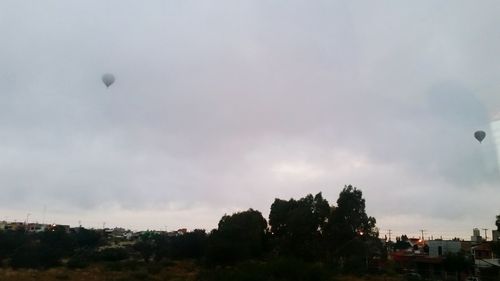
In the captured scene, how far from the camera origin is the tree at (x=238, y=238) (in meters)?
55.8

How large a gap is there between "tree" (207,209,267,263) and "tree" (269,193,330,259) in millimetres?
3320

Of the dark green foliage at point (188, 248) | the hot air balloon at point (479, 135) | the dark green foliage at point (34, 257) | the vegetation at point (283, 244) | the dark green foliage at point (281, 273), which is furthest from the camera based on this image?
the dark green foliage at point (188, 248)

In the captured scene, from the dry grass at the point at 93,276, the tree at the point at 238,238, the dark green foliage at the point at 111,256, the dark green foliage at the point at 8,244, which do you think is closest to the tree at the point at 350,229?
the tree at the point at 238,238

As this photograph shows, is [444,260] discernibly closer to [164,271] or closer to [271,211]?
[271,211]

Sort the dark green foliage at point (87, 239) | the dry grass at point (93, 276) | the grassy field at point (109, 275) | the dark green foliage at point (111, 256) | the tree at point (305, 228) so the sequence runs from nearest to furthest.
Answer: the dry grass at point (93, 276) < the grassy field at point (109, 275) < the tree at point (305, 228) < the dark green foliage at point (111, 256) < the dark green foliage at point (87, 239)

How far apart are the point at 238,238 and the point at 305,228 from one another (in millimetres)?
8227

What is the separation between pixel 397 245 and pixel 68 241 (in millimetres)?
104595

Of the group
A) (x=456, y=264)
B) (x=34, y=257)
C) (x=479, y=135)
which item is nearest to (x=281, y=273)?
(x=479, y=135)

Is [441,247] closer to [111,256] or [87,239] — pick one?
[111,256]

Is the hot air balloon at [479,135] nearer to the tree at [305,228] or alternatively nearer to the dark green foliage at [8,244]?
the tree at [305,228]

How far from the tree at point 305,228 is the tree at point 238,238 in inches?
131

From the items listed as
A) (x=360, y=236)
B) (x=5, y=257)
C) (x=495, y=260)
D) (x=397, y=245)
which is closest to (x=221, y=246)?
(x=360, y=236)

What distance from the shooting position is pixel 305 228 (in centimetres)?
5575

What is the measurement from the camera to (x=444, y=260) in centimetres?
6888
